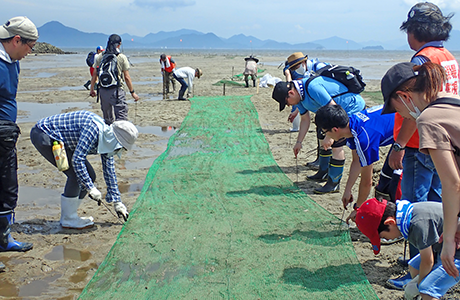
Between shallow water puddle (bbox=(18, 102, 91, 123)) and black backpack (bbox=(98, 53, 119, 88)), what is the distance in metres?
4.15

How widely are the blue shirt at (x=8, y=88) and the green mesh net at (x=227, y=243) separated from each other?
1.37 meters

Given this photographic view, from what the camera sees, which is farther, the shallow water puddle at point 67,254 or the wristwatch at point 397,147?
the shallow water puddle at point 67,254

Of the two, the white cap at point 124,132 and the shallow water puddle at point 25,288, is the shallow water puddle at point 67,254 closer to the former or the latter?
the shallow water puddle at point 25,288

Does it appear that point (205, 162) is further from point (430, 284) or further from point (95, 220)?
point (430, 284)

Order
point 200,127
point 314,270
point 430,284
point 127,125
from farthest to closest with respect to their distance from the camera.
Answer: point 200,127 → point 127,125 → point 314,270 → point 430,284

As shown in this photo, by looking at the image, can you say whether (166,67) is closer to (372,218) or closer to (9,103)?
(9,103)

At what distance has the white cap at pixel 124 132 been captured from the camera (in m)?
3.44

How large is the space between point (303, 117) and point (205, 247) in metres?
2.89

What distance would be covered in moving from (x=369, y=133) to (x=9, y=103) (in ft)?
9.86

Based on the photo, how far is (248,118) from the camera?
8.72 meters

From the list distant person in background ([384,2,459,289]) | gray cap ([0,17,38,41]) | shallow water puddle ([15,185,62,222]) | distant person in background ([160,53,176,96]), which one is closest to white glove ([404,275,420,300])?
distant person in background ([384,2,459,289])

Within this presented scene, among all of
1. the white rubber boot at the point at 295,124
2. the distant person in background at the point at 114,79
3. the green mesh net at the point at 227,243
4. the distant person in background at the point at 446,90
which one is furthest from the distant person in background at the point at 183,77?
the distant person in background at the point at 446,90

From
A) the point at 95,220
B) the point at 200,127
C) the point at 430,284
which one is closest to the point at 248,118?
the point at 200,127

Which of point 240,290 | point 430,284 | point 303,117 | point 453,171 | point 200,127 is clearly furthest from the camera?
point 200,127
